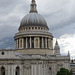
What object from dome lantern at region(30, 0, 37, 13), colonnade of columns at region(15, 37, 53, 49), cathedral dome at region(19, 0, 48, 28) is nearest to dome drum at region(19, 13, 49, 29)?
cathedral dome at region(19, 0, 48, 28)

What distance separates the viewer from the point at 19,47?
3438 inches

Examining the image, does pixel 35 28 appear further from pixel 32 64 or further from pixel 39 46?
pixel 32 64

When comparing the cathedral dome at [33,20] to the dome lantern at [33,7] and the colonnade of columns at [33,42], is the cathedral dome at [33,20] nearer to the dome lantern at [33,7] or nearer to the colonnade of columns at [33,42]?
the dome lantern at [33,7]

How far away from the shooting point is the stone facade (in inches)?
2805

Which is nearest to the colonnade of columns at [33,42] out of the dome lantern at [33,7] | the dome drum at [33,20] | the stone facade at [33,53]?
the stone facade at [33,53]

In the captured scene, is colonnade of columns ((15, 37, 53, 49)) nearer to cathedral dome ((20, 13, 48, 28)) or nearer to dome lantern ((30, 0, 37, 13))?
cathedral dome ((20, 13, 48, 28))

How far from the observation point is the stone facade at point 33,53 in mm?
71250

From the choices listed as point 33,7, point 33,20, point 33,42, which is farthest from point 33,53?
point 33,7

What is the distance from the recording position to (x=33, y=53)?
82.2 meters

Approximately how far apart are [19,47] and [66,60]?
18.1 meters

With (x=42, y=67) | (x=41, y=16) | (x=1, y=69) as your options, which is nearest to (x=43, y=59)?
(x=42, y=67)

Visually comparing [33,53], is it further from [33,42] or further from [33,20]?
[33,20]

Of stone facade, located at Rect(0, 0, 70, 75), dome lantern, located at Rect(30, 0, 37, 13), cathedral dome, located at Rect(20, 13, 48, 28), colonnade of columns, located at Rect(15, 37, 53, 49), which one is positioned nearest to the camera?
stone facade, located at Rect(0, 0, 70, 75)

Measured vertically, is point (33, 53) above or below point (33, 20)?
below
